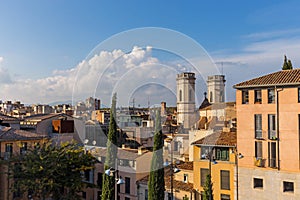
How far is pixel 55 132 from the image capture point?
761 inches

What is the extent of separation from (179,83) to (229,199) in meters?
8.26

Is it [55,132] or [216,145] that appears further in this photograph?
[55,132]

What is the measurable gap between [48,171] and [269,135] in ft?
30.2

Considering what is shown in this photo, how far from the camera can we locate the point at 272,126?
13672mm

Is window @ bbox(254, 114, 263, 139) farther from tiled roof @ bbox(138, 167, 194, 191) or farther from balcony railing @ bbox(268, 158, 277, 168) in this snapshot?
tiled roof @ bbox(138, 167, 194, 191)

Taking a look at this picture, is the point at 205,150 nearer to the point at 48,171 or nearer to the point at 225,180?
the point at 225,180

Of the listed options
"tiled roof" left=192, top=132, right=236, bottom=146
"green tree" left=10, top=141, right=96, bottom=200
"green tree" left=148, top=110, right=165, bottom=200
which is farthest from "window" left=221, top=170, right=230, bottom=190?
"green tree" left=10, top=141, right=96, bottom=200

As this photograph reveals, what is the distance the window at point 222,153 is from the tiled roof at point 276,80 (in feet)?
9.42

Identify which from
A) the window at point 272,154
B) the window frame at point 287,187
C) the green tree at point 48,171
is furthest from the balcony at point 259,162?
the green tree at point 48,171

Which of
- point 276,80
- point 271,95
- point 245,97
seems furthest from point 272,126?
point 276,80

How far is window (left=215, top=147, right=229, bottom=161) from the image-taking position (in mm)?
14359

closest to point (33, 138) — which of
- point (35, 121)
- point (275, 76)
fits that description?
point (35, 121)

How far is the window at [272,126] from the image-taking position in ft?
44.5

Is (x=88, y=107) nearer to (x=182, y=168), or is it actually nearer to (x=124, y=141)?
(x=182, y=168)
